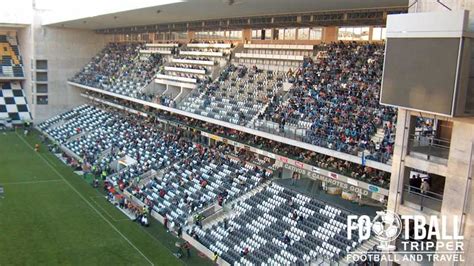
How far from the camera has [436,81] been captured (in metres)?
11.6

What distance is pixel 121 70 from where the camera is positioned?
44.2m

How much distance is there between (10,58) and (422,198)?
149ft

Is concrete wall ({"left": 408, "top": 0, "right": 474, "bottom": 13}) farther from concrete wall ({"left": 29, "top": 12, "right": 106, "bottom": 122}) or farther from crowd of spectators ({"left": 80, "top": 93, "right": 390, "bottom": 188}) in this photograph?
concrete wall ({"left": 29, "top": 12, "right": 106, "bottom": 122})

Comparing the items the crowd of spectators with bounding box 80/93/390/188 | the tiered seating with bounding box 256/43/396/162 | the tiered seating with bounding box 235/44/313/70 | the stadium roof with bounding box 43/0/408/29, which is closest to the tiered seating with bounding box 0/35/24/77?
the stadium roof with bounding box 43/0/408/29

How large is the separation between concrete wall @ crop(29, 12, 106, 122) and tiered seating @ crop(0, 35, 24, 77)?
284cm

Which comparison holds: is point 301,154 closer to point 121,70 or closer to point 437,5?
point 437,5

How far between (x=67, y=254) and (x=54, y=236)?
2.05 meters

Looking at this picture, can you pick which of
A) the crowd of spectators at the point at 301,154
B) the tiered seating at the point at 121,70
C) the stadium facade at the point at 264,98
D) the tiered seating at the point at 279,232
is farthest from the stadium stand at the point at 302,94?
the tiered seating at the point at 121,70

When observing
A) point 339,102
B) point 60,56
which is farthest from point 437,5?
point 60,56

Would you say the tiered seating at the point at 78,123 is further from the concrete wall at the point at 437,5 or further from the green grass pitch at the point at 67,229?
the concrete wall at the point at 437,5

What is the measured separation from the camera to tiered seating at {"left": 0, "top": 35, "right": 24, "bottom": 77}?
1902 inches

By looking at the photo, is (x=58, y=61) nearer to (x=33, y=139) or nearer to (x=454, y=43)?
(x=33, y=139)

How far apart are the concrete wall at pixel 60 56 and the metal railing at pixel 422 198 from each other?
1618 inches

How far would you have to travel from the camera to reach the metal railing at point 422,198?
12.9m
